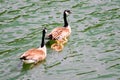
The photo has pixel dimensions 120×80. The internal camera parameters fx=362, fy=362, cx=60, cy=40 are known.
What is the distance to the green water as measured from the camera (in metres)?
13.8

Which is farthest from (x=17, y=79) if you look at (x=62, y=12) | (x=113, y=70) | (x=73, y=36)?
(x=62, y=12)

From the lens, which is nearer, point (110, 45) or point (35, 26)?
point (110, 45)

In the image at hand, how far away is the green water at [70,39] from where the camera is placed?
13773 millimetres

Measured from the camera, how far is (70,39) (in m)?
17.1

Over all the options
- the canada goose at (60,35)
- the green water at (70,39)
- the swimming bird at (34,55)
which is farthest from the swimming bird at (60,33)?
the swimming bird at (34,55)

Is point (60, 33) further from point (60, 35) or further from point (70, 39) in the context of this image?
point (70, 39)

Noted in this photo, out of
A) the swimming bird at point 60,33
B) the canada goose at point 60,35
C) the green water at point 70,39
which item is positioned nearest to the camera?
the green water at point 70,39

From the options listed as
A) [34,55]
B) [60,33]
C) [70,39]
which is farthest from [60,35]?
[34,55]

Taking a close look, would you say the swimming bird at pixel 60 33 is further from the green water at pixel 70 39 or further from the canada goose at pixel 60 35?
the green water at pixel 70 39

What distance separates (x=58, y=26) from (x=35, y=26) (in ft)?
4.05

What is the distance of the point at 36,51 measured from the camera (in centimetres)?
1510

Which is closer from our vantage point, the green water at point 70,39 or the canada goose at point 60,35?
the green water at point 70,39

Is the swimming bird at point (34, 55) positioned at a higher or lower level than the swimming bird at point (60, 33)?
lower

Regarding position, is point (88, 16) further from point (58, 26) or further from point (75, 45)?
point (75, 45)
